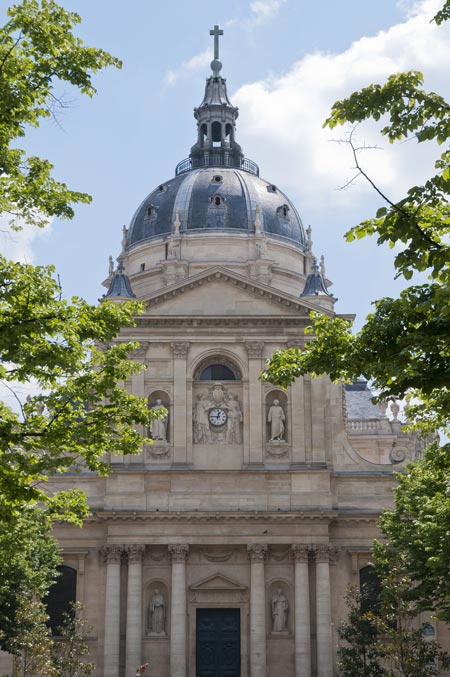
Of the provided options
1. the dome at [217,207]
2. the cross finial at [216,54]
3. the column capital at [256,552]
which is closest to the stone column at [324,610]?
the column capital at [256,552]

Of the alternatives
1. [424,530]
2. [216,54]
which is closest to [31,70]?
[424,530]

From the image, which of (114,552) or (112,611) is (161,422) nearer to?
(114,552)

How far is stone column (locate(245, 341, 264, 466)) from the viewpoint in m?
52.1

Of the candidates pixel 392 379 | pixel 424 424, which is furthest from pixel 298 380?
pixel 392 379

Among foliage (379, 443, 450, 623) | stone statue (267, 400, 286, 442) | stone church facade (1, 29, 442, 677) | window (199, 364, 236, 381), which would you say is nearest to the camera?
foliage (379, 443, 450, 623)

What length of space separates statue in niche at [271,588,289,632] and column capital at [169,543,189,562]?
4426mm

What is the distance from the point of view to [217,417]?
5288cm

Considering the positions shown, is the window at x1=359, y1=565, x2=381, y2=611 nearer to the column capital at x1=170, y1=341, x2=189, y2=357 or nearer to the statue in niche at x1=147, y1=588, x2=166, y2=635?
the statue in niche at x1=147, y1=588, x2=166, y2=635

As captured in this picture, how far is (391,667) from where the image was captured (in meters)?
46.7

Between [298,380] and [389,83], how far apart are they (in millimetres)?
35264

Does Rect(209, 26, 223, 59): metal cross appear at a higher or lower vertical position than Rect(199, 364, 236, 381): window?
higher

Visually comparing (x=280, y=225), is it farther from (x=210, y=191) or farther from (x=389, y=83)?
(x=389, y=83)

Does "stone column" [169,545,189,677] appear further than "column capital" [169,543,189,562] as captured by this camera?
No

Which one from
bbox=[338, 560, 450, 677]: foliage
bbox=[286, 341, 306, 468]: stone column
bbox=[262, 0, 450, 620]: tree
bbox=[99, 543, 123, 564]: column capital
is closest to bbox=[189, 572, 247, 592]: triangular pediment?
bbox=[99, 543, 123, 564]: column capital
